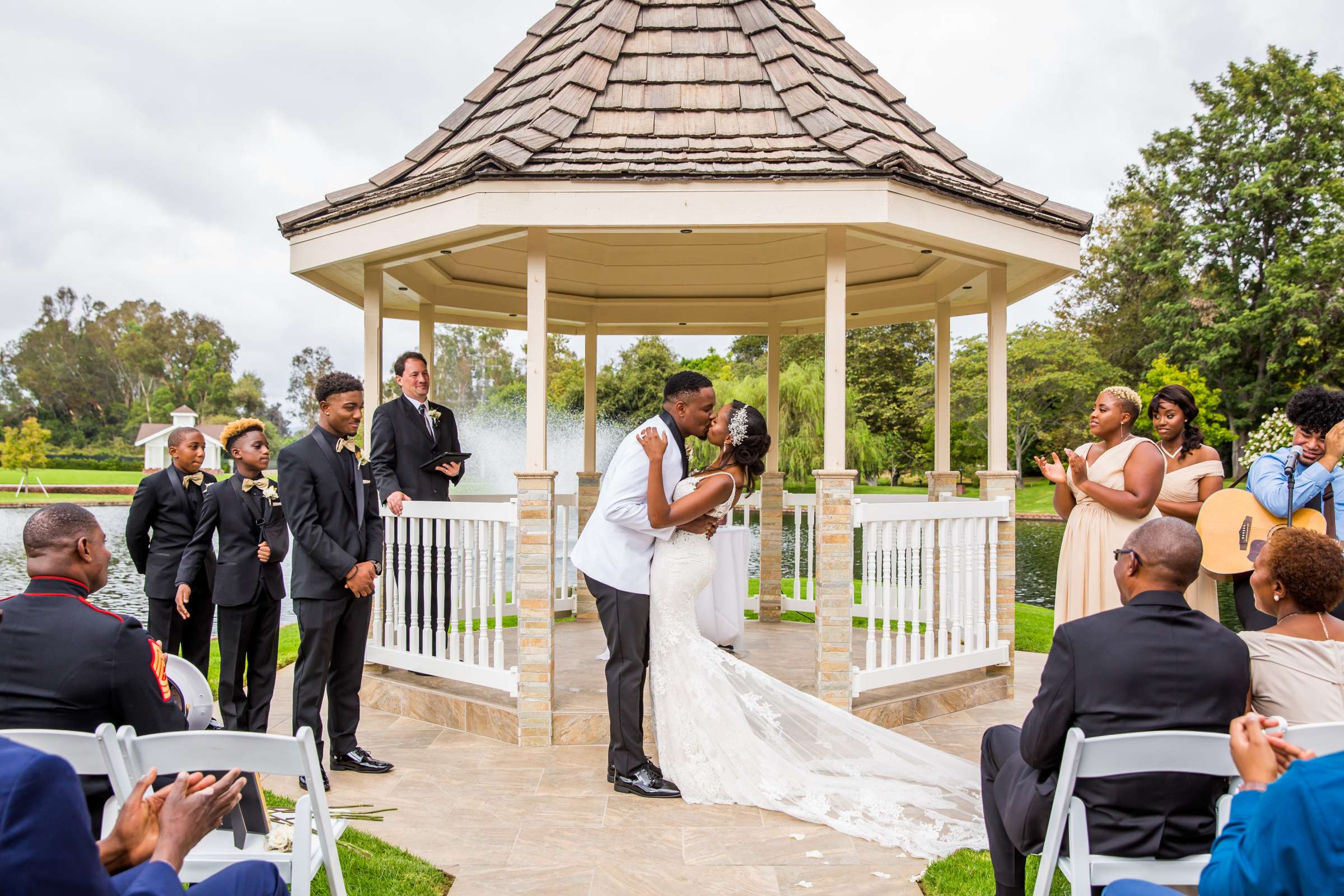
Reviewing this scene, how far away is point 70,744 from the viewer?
2.12 meters

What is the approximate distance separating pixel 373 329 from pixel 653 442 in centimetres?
308

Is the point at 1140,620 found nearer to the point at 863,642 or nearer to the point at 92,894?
the point at 92,894

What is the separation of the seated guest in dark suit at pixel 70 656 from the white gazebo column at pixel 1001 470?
17.8 ft

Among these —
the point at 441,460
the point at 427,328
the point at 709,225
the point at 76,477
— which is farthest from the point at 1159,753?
the point at 76,477

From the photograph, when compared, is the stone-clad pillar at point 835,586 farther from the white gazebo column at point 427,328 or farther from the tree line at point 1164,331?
the tree line at point 1164,331

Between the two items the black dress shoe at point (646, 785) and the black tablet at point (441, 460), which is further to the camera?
the black tablet at point (441, 460)

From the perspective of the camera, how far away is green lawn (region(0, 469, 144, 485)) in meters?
45.1

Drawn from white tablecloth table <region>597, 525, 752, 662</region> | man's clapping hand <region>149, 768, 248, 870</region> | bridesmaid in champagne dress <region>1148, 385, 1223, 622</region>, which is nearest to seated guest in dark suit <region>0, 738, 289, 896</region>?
man's clapping hand <region>149, 768, 248, 870</region>

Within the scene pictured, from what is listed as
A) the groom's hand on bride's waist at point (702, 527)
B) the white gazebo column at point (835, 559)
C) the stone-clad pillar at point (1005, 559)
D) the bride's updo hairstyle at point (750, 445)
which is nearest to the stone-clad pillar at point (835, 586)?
the white gazebo column at point (835, 559)

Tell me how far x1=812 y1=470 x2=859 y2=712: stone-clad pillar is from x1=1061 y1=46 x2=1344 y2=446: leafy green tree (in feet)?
93.1

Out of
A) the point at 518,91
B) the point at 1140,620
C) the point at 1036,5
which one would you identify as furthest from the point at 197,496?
the point at 1036,5

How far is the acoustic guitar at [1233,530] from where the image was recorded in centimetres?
450

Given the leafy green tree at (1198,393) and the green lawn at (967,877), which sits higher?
the leafy green tree at (1198,393)

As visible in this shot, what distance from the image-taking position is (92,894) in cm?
135
